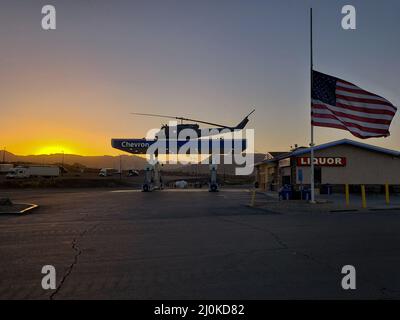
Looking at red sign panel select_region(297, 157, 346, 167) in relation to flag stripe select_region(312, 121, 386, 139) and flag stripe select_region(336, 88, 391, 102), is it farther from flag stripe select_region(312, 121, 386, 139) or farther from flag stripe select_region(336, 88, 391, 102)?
flag stripe select_region(336, 88, 391, 102)

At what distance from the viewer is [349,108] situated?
918 inches

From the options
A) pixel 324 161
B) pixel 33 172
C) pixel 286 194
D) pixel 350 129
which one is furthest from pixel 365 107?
pixel 33 172

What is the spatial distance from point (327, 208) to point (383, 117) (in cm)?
534

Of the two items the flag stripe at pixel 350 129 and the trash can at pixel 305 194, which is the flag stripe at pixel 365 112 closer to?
the flag stripe at pixel 350 129

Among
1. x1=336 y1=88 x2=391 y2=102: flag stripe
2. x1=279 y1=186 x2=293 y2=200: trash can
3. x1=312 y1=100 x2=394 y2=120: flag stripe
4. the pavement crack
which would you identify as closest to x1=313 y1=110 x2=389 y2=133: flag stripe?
x1=312 y1=100 x2=394 y2=120: flag stripe

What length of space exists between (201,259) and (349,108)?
16.5m

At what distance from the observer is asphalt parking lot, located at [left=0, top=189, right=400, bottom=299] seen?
273 inches

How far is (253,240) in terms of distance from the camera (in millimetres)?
12180

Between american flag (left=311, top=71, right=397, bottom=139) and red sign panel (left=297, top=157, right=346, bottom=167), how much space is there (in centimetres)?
1775

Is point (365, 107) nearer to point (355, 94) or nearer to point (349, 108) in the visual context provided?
point (349, 108)

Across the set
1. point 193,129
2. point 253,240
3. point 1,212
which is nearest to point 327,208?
point 253,240

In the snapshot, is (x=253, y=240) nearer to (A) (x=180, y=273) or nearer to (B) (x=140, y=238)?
(B) (x=140, y=238)

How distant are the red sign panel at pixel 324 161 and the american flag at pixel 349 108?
699 inches

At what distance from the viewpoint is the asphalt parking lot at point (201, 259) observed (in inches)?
273
